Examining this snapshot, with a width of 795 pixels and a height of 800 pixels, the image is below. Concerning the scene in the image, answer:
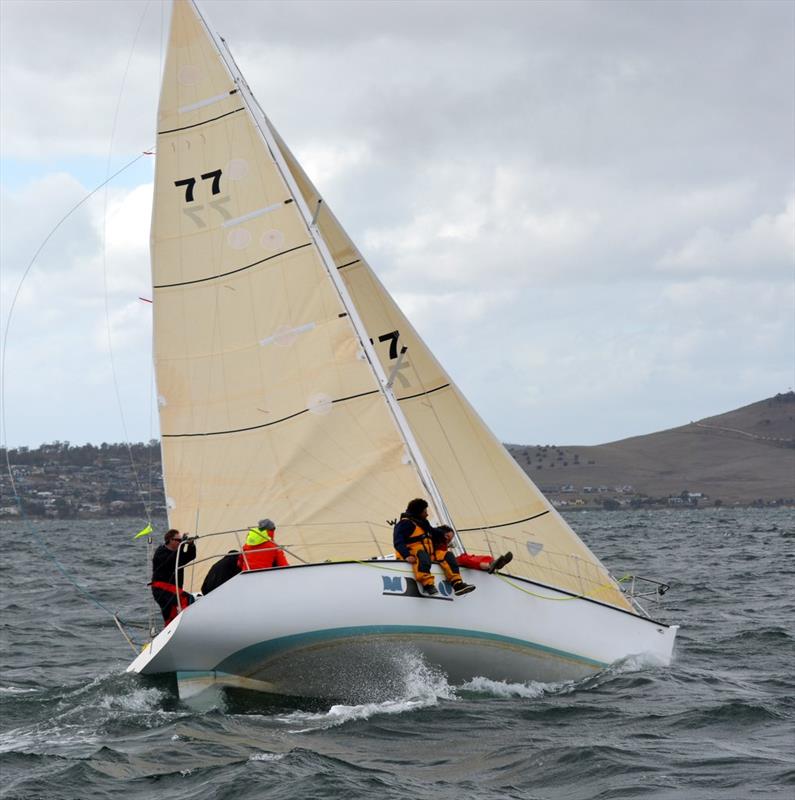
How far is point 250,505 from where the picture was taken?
1284cm

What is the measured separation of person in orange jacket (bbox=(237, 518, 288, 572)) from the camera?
11.1 metres

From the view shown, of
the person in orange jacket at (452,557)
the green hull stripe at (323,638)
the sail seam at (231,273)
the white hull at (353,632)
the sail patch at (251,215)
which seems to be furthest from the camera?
the sail patch at (251,215)

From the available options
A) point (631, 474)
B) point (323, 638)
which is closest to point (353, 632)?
point (323, 638)

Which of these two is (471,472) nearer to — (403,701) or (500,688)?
(500,688)

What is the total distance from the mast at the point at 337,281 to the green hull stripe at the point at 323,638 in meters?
0.98

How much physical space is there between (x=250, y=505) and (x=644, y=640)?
3.84 m

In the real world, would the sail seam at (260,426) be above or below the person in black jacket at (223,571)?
above

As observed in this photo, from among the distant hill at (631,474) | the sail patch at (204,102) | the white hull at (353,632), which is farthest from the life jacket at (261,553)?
the distant hill at (631,474)

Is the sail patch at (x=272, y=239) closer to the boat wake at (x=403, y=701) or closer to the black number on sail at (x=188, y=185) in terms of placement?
the black number on sail at (x=188, y=185)

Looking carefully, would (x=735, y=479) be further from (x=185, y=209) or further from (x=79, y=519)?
(x=185, y=209)

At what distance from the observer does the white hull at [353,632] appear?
404 inches

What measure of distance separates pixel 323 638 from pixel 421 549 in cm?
102

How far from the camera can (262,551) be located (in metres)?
11.0

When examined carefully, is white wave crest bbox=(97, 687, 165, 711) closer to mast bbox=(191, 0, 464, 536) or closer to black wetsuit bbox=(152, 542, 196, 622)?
black wetsuit bbox=(152, 542, 196, 622)
